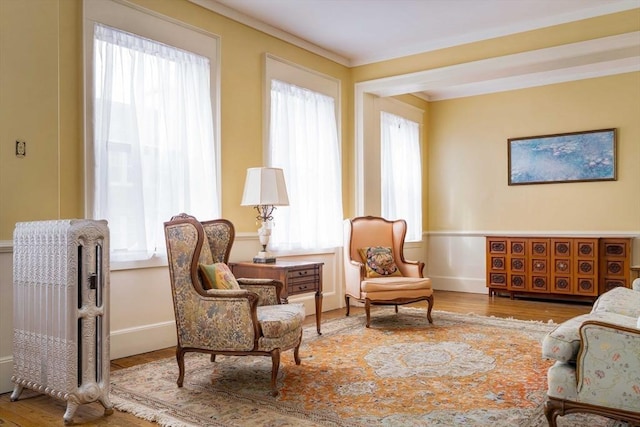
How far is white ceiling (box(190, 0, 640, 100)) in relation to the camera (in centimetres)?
471

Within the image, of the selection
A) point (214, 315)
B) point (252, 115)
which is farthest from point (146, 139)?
point (214, 315)

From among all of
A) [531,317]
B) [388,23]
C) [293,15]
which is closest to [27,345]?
[293,15]

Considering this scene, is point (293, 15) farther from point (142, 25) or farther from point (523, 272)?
point (523, 272)

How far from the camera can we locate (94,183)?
12.2 feet

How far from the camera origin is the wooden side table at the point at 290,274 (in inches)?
166

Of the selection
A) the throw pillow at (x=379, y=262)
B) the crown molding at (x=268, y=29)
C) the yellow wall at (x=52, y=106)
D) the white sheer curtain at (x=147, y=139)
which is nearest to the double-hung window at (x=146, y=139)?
the white sheer curtain at (x=147, y=139)

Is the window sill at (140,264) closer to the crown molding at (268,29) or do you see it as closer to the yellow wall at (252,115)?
the yellow wall at (252,115)

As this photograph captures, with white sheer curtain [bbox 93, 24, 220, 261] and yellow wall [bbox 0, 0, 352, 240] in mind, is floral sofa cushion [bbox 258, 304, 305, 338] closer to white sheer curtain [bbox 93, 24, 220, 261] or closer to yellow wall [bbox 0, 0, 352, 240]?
white sheer curtain [bbox 93, 24, 220, 261]

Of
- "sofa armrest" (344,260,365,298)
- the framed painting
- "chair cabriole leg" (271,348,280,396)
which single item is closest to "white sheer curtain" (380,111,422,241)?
the framed painting

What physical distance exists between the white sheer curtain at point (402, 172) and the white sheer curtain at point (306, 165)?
110 centimetres

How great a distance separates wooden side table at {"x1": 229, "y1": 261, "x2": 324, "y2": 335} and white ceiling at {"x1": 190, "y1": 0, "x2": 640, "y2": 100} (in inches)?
93.1

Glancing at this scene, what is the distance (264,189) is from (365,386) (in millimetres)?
1924

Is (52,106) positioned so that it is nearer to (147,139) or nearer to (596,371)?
(147,139)

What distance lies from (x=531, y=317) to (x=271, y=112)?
11.5 ft
